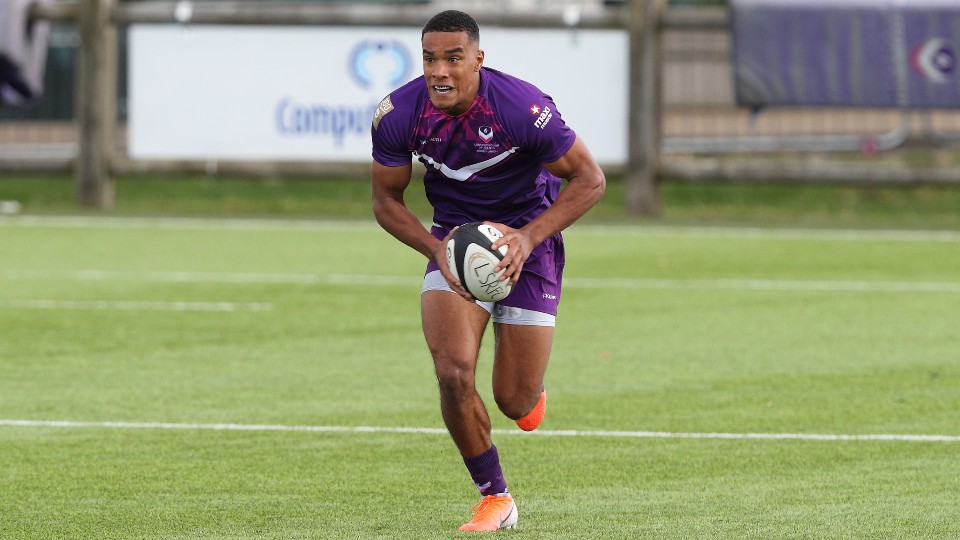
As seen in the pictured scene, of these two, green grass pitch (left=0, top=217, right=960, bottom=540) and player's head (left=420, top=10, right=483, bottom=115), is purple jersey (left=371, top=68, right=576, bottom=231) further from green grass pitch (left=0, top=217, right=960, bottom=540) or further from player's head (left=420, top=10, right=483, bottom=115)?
green grass pitch (left=0, top=217, right=960, bottom=540)

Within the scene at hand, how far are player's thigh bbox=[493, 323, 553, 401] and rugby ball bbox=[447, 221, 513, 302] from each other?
15.9 inches

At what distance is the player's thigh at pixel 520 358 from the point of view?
22.3 feet

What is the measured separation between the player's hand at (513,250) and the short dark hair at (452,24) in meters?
0.68

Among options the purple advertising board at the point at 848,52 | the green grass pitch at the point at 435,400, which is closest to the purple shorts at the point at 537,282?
the green grass pitch at the point at 435,400

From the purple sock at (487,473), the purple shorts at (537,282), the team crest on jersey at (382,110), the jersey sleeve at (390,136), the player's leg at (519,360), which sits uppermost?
the team crest on jersey at (382,110)

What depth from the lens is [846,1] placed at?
1839cm

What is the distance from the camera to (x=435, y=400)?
9203mm

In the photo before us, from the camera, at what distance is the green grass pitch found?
6628 millimetres

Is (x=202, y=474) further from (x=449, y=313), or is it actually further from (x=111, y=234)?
(x=111, y=234)

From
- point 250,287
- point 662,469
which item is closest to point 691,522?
point 662,469

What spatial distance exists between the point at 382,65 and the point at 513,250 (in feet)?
44.0

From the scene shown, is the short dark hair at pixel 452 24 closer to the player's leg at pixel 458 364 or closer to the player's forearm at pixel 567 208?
the player's forearm at pixel 567 208

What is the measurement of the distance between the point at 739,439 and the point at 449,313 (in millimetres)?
2042

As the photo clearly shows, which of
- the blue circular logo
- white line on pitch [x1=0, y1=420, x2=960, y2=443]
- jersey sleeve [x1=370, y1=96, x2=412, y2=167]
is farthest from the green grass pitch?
the blue circular logo
